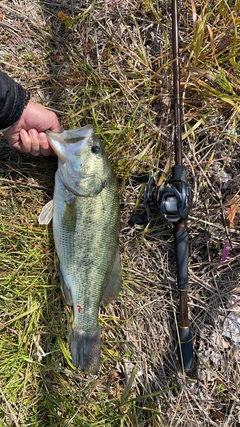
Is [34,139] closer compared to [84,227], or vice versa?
[84,227]

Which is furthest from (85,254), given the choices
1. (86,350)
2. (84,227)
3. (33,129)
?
(33,129)

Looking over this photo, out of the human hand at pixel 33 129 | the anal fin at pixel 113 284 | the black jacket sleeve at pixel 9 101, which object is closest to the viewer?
the black jacket sleeve at pixel 9 101

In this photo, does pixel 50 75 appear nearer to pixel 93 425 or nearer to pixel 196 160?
pixel 196 160

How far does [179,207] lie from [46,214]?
939 mm

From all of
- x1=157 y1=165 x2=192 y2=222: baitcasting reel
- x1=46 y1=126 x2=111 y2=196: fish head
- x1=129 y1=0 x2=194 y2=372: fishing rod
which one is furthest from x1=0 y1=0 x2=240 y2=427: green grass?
x1=46 y1=126 x2=111 y2=196: fish head

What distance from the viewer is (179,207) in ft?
8.16

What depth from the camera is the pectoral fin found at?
2.65 m

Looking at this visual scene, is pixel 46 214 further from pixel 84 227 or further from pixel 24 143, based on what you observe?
pixel 24 143

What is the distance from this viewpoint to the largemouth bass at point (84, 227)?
246 centimetres

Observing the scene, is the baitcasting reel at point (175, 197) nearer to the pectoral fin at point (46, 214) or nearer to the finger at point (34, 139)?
the pectoral fin at point (46, 214)

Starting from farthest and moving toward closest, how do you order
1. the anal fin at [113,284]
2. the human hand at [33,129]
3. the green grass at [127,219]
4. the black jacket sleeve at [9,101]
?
the green grass at [127,219]
the anal fin at [113,284]
the human hand at [33,129]
the black jacket sleeve at [9,101]

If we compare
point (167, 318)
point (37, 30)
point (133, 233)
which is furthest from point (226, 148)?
point (37, 30)

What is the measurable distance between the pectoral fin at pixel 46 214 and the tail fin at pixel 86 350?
80cm

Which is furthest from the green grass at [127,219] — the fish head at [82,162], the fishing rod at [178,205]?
the fish head at [82,162]
